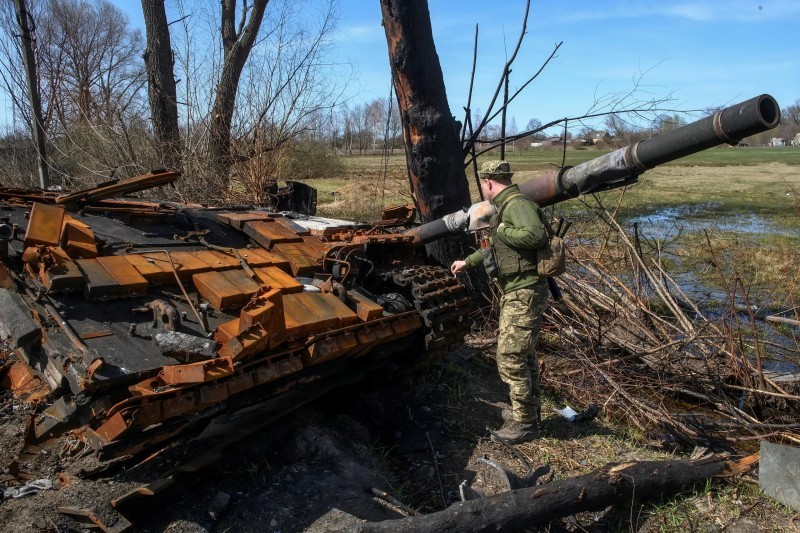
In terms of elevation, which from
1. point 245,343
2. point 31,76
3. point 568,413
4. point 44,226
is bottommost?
point 568,413

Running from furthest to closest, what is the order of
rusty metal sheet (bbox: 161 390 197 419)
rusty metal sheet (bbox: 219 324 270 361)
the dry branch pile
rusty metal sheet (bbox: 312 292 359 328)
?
1. the dry branch pile
2. rusty metal sheet (bbox: 312 292 359 328)
3. rusty metal sheet (bbox: 219 324 270 361)
4. rusty metal sheet (bbox: 161 390 197 419)

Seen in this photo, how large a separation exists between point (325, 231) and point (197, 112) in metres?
6.75

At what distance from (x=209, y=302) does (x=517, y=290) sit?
2153 mm

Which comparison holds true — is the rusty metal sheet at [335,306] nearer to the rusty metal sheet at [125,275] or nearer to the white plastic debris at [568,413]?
the rusty metal sheet at [125,275]

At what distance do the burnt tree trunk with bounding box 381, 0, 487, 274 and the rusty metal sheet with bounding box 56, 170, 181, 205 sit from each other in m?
2.71

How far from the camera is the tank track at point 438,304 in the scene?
14.9 ft

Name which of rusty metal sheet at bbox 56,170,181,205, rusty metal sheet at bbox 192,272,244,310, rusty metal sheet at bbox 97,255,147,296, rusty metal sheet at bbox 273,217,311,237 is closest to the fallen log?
rusty metal sheet at bbox 192,272,244,310

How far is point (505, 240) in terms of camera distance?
14.4ft

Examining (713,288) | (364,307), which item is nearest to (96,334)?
(364,307)

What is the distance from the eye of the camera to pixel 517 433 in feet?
15.2

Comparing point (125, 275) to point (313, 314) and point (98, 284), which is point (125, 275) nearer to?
point (98, 284)

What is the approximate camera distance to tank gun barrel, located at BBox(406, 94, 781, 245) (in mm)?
3238

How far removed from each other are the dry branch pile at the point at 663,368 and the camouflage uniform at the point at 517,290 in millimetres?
1014

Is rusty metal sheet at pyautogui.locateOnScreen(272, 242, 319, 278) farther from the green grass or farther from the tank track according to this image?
the green grass
